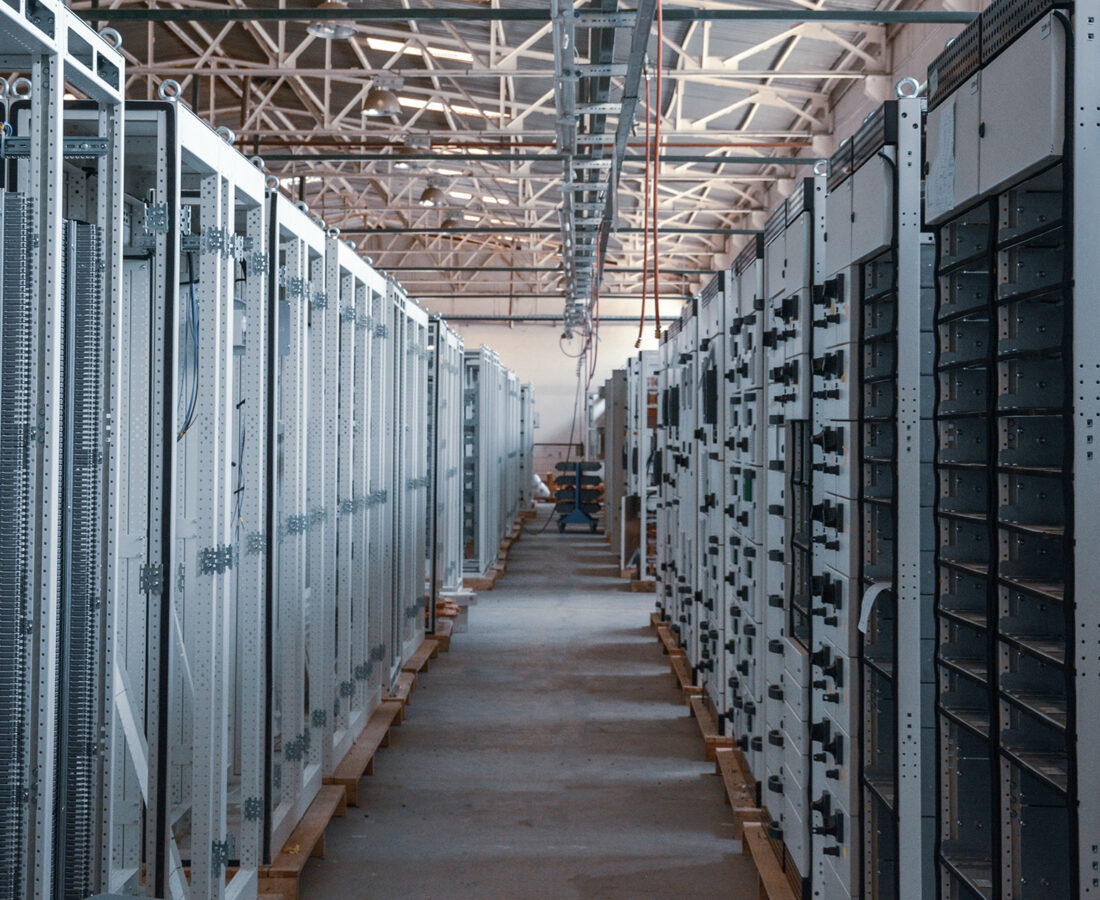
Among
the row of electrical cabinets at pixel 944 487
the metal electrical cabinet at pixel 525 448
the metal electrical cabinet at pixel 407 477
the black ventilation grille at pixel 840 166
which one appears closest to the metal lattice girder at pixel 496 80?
the metal electrical cabinet at pixel 407 477

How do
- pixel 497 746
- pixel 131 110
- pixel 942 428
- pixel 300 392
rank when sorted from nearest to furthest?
pixel 942 428, pixel 131 110, pixel 300 392, pixel 497 746

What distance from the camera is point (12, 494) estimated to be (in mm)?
2547

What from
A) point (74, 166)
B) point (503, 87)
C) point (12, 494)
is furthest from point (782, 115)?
point (12, 494)

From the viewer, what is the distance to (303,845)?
Result: 177 inches

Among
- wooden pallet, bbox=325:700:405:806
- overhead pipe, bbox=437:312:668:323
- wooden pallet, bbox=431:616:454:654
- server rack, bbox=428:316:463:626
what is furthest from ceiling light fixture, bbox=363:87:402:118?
overhead pipe, bbox=437:312:668:323

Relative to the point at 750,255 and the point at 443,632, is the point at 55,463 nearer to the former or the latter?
the point at 750,255

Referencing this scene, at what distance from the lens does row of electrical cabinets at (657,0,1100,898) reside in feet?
7.05

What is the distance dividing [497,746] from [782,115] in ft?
33.4

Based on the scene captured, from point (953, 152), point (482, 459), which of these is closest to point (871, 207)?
point (953, 152)

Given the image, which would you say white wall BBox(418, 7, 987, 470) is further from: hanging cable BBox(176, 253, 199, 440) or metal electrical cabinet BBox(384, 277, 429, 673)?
hanging cable BBox(176, 253, 199, 440)

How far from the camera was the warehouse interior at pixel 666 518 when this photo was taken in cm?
246

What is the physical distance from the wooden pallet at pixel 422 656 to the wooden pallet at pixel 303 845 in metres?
2.59

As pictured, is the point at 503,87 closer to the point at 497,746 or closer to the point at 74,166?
A: the point at 497,746

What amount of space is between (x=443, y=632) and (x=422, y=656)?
40.4 inches
